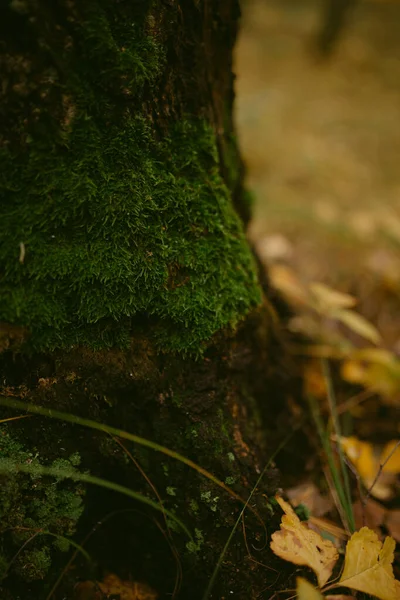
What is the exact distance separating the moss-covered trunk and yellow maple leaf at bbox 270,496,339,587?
0.14 meters

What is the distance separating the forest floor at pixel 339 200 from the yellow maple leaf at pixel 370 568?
34cm

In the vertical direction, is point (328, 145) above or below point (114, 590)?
above

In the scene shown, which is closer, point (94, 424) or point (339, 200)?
point (94, 424)

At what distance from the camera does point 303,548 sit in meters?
1.12

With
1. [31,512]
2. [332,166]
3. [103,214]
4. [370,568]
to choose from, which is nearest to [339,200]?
[332,166]

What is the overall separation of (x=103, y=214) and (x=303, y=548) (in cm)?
115

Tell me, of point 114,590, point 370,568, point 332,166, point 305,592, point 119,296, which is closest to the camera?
point 305,592

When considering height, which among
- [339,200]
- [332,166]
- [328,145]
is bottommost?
[339,200]

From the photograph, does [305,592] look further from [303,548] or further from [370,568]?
[370,568]

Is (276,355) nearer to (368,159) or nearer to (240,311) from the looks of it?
(240,311)

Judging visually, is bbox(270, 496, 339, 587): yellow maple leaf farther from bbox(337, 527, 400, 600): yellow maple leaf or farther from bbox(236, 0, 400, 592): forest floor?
bbox(236, 0, 400, 592): forest floor

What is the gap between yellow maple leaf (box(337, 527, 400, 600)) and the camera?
42.6 inches

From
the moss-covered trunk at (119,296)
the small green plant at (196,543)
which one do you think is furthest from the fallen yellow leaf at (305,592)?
the small green plant at (196,543)

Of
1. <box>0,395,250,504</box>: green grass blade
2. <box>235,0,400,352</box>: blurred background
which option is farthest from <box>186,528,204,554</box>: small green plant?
<box>235,0,400,352</box>: blurred background
